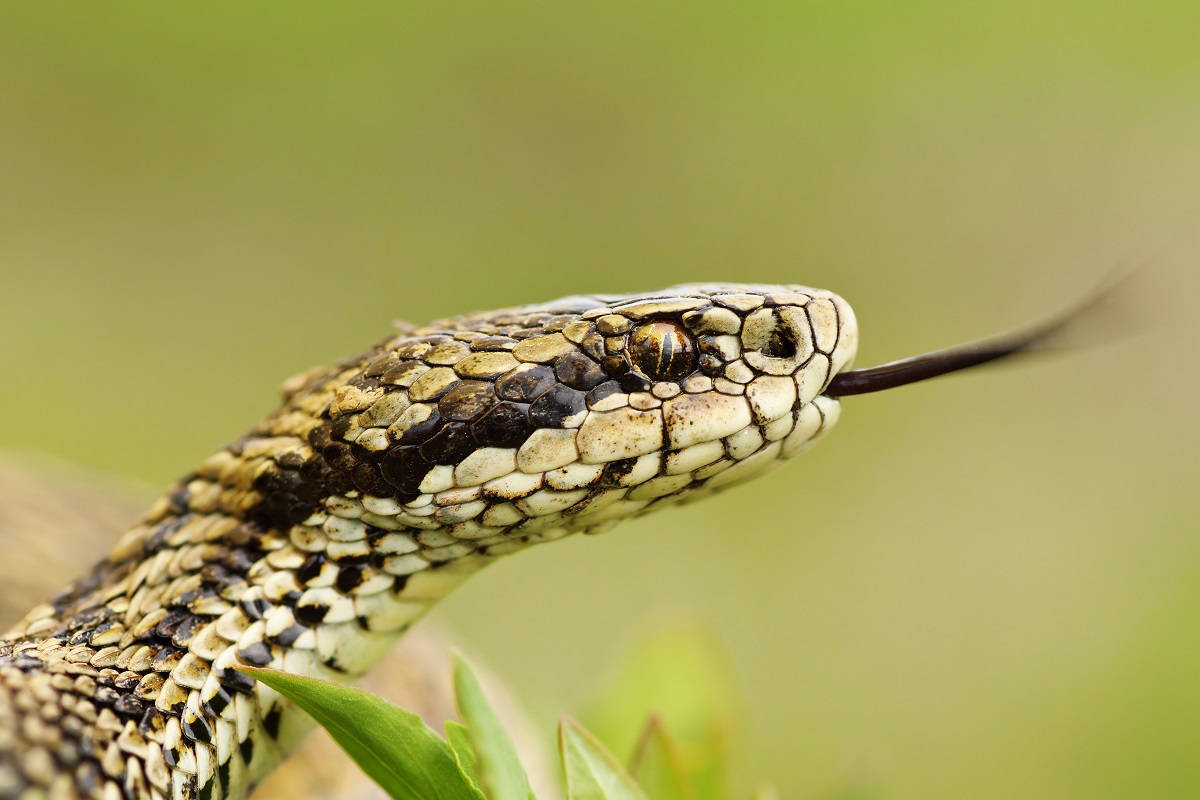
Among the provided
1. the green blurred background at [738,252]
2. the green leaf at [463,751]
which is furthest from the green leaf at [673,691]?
the green blurred background at [738,252]

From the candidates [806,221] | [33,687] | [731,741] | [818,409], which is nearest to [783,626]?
[806,221]

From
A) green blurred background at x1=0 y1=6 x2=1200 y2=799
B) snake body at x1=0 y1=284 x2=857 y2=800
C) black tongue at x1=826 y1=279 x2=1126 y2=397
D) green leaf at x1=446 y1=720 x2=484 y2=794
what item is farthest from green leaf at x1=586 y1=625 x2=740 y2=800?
green blurred background at x1=0 y1=6 x2=1200 y2=799

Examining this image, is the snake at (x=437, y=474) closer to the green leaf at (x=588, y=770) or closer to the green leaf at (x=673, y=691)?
the green leaf at (x=588, y=770)

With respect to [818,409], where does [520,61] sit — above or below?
above

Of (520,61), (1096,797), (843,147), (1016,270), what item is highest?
(520,61)

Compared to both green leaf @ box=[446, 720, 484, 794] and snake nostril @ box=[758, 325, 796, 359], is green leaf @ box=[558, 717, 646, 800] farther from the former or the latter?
snake nostril @ box=[758, 325, 796, 359]

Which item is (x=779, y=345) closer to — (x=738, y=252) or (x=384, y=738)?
(x=384, y=738)

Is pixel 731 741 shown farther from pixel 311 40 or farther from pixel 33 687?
pixel 311 40
